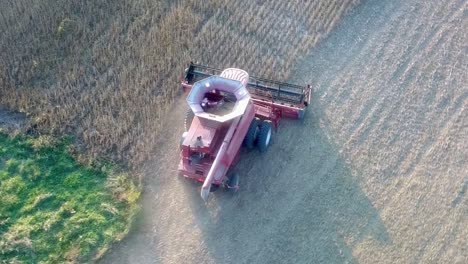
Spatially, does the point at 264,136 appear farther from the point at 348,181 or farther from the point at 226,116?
the point at 348,181

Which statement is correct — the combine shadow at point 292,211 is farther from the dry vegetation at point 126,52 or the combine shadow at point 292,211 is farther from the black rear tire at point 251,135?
the dry vegetation at point 126,52

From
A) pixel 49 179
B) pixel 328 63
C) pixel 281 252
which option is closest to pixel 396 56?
pixel 328 63

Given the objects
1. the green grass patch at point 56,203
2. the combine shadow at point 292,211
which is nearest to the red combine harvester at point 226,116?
the combine shadow at point 292,211

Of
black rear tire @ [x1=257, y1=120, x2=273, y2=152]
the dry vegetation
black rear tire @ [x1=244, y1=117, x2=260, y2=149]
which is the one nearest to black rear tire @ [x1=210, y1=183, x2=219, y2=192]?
black rear tire @ [x1=244, y1=117, x2=260, y2=149]

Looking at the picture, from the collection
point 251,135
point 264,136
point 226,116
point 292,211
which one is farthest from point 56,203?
point 292,211

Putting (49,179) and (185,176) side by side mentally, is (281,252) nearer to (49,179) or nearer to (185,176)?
(185,176)
